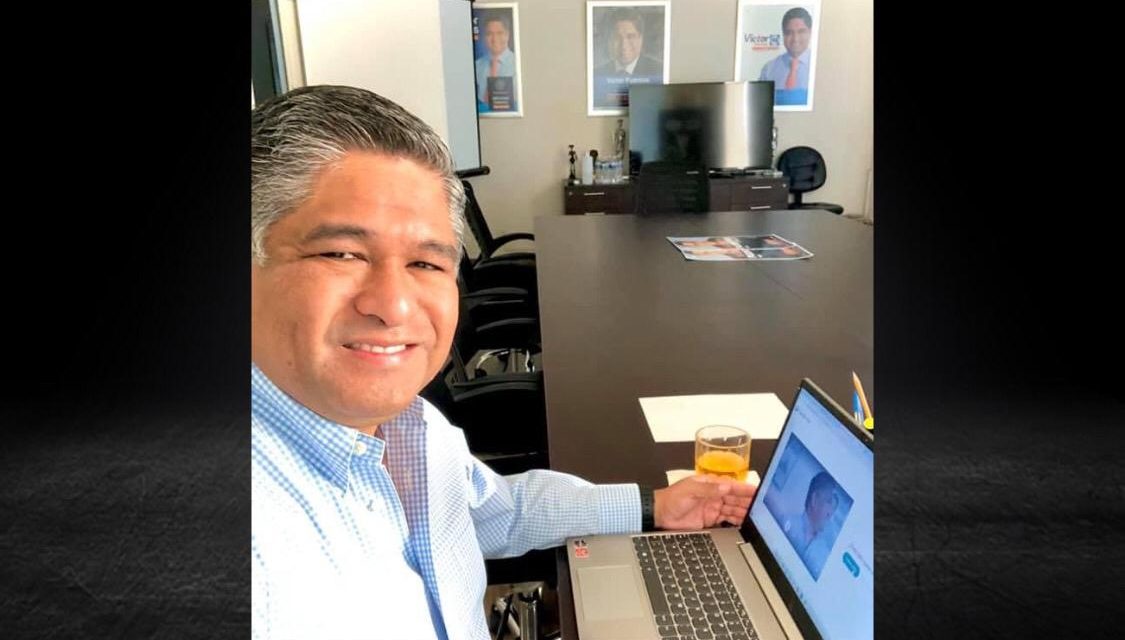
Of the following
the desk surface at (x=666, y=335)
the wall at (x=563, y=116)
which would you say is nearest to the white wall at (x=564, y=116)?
the wall at (x=563, y=116)

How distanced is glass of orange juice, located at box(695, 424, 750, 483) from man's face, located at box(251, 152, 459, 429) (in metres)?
0.67

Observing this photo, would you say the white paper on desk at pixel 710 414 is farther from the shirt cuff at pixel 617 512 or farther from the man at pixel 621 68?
the man at pixel 621 68

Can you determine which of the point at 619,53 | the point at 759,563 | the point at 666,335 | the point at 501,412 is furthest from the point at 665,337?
the point at 619,53

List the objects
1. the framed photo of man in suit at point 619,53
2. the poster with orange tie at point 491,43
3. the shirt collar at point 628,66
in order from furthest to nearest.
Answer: the shirt collar at point 628,66 → the framed photo of man in suit at point 619,53 → the poster with orange tie at point 491,43

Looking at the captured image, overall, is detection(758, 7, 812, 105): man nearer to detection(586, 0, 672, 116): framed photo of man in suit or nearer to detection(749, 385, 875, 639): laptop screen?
detection(586, 0, 672, 116): framed photo of man in suit

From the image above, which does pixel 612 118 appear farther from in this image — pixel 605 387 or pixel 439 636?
pixel 439 636

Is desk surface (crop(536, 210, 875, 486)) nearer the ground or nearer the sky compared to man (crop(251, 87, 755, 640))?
nearer the ground

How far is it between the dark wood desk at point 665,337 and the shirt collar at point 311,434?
41 centimetres

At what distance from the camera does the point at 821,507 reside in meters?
0.59

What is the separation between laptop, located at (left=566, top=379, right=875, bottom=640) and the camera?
0.55 metres

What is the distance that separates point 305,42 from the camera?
0.72 ft

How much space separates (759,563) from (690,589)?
0.25 ft

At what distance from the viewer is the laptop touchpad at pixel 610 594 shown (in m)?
0.63

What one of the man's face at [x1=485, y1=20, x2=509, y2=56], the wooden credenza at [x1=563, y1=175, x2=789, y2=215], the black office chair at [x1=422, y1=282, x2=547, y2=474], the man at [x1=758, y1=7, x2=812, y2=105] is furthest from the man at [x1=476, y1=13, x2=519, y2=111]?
the man at [x1=758, y1=7, x2=812, y2=105]
